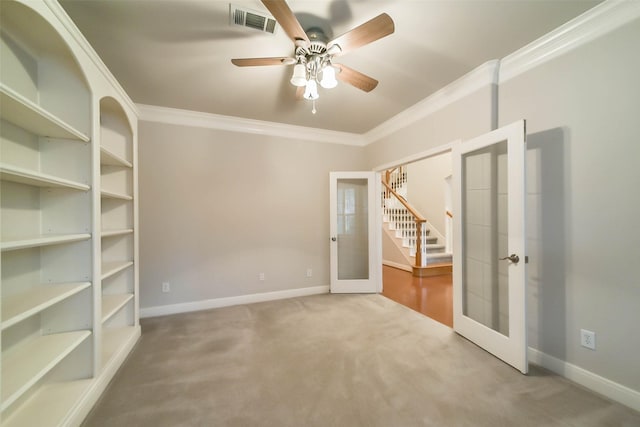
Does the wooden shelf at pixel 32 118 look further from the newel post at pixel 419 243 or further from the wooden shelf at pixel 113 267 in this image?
the newel post at pixel 419 243

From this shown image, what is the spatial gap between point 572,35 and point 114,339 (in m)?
4.38

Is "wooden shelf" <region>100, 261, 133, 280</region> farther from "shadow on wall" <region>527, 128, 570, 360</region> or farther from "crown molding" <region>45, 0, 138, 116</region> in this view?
"shadow on wall" <region>527, 128, 570, 360</region>

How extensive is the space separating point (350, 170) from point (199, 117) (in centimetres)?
Result: 237

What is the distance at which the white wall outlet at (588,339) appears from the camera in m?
1.70

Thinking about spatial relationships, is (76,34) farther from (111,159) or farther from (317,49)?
(317,49)

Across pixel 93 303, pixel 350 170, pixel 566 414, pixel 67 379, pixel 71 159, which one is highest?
pixel 350 170

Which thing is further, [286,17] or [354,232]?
[354,232]

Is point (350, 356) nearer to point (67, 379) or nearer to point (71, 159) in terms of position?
point (67, 379)

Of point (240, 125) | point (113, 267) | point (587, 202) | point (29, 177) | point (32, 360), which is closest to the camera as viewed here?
point (29, 177)

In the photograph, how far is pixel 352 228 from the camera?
3932mm

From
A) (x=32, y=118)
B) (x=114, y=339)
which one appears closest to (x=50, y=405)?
(x=114, y=339)

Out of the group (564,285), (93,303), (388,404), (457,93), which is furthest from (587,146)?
(93,303)

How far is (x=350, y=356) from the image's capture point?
209 centimetres

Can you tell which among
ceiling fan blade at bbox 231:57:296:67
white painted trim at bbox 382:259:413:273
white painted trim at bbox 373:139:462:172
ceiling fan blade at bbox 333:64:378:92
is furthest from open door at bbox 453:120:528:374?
white painted trim at bbox 382:259:413:273
